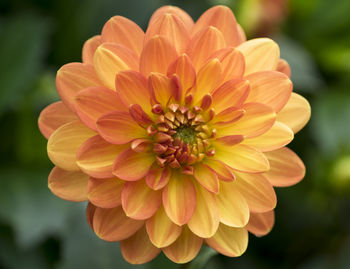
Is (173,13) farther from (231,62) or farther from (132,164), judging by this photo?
(132,164)

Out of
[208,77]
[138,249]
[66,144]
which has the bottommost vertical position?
[138,249]

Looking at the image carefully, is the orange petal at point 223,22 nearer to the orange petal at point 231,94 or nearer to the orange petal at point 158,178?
the orange petal at point 231,94

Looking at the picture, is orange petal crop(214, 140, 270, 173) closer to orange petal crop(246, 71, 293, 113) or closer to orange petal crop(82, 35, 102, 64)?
orange petal crop(246, 71, 293, 113)

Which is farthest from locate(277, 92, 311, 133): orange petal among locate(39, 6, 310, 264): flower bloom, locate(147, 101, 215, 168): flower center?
locate(147, 101, 215, 168): flower center

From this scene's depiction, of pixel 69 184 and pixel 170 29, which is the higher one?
pixel 170 29

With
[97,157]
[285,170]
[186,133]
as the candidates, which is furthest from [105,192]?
[285,170]
